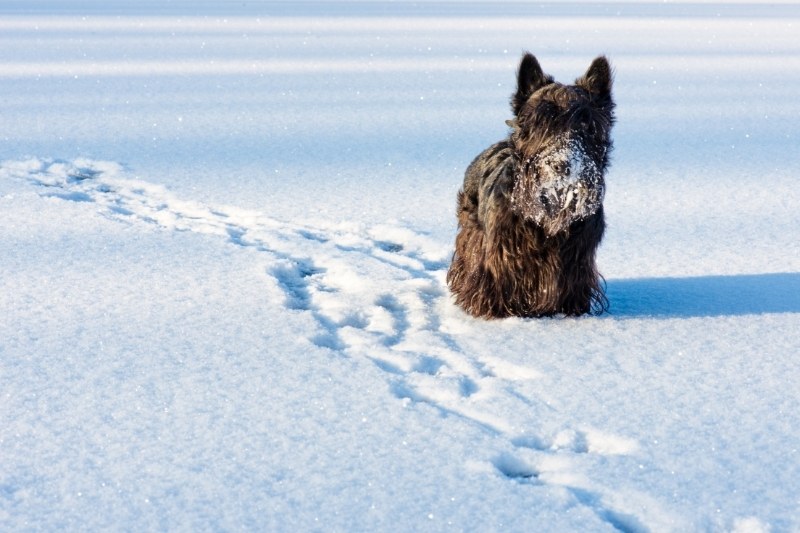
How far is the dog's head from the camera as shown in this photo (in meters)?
3.74

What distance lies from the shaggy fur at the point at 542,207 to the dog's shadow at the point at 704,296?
8.6 inches

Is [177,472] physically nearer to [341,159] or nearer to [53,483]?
[53,483]

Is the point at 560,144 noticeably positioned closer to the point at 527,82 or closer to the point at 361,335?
the point at 527,82

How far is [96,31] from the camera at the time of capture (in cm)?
1673

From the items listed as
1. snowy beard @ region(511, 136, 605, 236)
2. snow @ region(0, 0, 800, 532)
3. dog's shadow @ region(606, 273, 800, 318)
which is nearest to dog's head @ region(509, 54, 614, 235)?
snowy beard @ region(511, 136, 605, 236)

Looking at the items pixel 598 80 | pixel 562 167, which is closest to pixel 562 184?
pixel 562 167

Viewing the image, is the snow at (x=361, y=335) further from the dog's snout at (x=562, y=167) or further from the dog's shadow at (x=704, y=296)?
the dog's snout at (x=562, y=167)

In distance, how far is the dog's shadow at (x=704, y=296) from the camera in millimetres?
4324

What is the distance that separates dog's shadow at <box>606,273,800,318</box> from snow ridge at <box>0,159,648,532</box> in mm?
876

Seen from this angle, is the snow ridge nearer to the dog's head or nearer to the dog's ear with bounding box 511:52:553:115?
the dog's head

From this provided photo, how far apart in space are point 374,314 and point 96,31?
46.8 feet

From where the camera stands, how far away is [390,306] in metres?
4.44

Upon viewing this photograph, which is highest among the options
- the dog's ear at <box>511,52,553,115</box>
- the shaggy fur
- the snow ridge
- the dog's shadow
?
the dog's ear at <box>511,52,553,115</box>

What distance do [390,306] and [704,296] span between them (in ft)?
5.06
